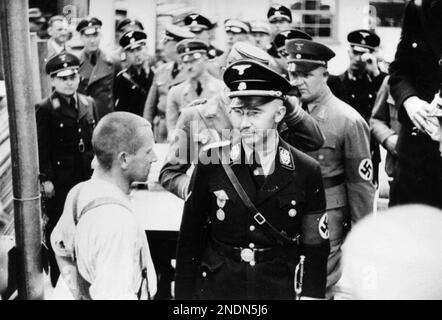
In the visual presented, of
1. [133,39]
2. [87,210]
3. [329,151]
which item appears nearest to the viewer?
[87,210]

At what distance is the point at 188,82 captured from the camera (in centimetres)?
271

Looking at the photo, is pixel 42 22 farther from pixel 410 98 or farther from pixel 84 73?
pixel 410 98

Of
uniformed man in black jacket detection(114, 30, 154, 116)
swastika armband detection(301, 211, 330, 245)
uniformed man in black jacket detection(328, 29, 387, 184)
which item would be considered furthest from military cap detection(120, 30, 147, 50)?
swastika armband detection(301, 211, 330, 245)

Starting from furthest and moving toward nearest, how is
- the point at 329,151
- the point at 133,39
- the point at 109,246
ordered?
the point at 133,39 → the point at 329,151 → the point at 109,246

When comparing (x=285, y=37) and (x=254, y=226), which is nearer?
(x=254, y=226)

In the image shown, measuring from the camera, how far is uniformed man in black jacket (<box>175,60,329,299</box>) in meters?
2.38

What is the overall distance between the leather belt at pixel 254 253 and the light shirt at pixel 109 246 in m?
0.33

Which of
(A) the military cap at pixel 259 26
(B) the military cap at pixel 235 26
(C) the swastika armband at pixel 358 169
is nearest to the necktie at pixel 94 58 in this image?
(B) the military cap at pixel 235 26

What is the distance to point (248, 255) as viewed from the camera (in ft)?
7.85

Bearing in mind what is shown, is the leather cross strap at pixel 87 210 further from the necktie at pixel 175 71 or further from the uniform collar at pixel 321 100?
the uniform collar at pixel 321 100

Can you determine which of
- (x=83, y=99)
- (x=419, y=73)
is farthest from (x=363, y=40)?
(x=83, y=99)

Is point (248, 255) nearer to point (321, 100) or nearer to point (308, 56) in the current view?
point (321, 100)

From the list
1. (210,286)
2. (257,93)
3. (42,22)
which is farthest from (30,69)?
(210,286)

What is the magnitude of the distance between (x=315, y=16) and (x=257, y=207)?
0.87m
